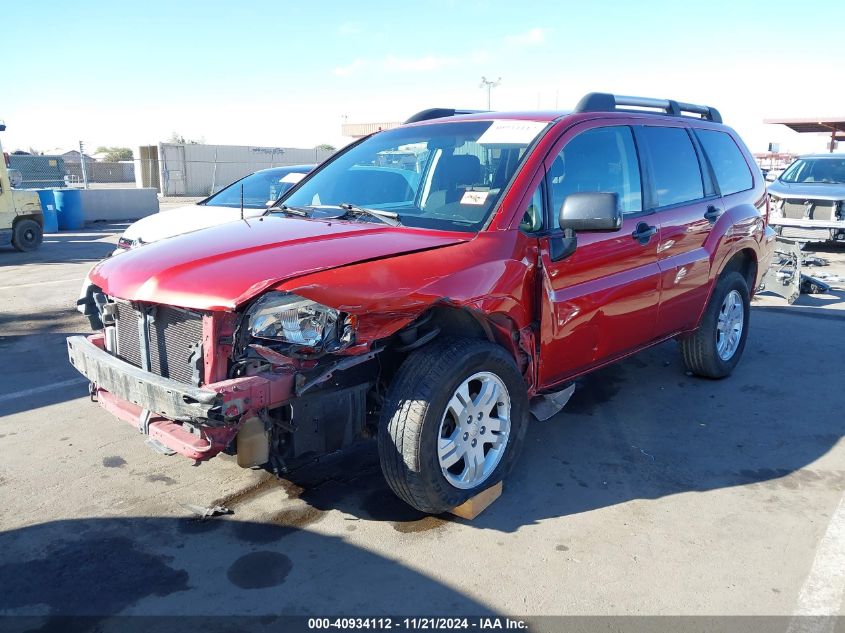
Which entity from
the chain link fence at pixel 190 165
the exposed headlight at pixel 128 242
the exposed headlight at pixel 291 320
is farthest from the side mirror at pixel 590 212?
the chain link fence at pixel 190 165

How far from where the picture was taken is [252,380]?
2.79 m

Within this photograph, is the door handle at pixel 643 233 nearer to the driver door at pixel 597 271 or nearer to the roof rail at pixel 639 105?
the driver door at pixel 597 271

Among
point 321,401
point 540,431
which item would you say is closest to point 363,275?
point 321,401

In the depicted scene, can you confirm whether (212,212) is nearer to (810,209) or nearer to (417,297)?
(417,297)

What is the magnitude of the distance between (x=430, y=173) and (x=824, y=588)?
2.86 m

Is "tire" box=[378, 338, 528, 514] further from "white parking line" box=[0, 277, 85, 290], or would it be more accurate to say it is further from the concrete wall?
the concrete wall

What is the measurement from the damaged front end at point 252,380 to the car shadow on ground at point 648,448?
0.71m

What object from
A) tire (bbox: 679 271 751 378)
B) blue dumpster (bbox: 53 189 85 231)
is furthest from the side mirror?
blue dumpster (bbox: 53 189 85 231)

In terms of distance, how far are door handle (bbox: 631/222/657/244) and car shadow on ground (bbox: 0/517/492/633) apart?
243 cm

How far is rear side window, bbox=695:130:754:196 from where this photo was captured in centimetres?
527

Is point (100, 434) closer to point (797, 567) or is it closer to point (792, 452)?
point (797, 567)

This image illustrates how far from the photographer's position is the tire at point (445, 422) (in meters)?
3.13

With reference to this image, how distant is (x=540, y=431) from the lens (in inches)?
181

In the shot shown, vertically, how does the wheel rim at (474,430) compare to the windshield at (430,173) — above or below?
below
